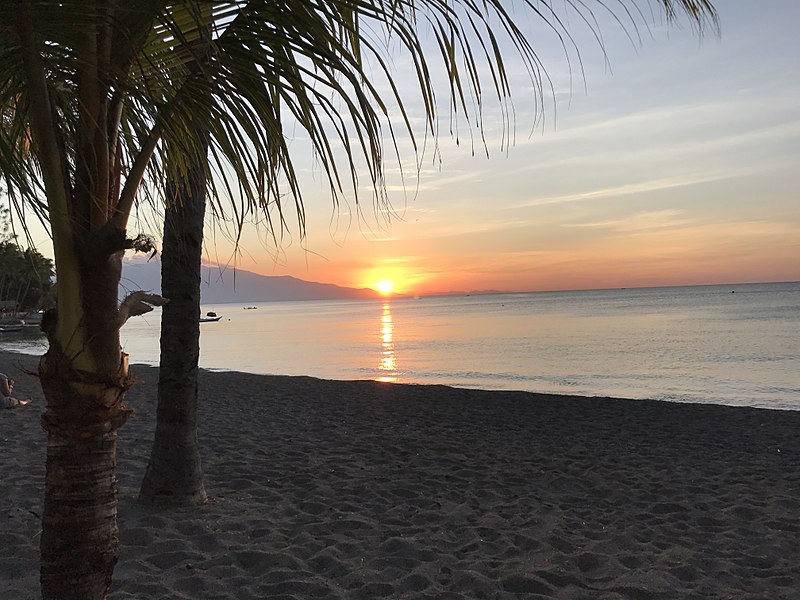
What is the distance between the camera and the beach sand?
4207 millimetres

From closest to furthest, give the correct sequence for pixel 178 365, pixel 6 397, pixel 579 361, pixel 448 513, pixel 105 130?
pixel 105 130 < pixel 178 365 < pixel 448 513 < pixel 6 397 < pixel 579 361

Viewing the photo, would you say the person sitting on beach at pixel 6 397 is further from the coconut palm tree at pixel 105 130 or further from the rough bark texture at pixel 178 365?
the coconut palm tree at pixel 105 130

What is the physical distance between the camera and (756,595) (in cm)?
414

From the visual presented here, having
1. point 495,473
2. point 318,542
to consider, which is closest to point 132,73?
point 318,542

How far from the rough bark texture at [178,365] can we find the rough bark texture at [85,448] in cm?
334

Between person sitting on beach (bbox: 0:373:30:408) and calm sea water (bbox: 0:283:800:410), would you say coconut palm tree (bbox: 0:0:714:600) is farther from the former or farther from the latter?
calm sea water (bbox: 0:283:800:410)

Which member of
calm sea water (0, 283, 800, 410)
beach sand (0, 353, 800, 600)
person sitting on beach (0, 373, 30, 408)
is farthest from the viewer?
calm sea water (0, 283, 800, 410)

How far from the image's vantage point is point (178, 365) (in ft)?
17.1

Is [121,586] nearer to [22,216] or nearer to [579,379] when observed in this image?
[22,216]

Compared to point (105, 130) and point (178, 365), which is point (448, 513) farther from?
point (105, 130)

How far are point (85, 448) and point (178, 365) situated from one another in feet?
11.4

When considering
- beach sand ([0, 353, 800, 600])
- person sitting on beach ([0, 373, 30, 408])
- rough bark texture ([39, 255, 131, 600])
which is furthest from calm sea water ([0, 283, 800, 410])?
rough bark texture ([39, 255, 131, 600])

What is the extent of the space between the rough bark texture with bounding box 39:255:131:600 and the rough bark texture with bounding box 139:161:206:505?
334 cm

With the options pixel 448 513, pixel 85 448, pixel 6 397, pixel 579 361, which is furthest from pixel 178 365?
pixel 579 361
